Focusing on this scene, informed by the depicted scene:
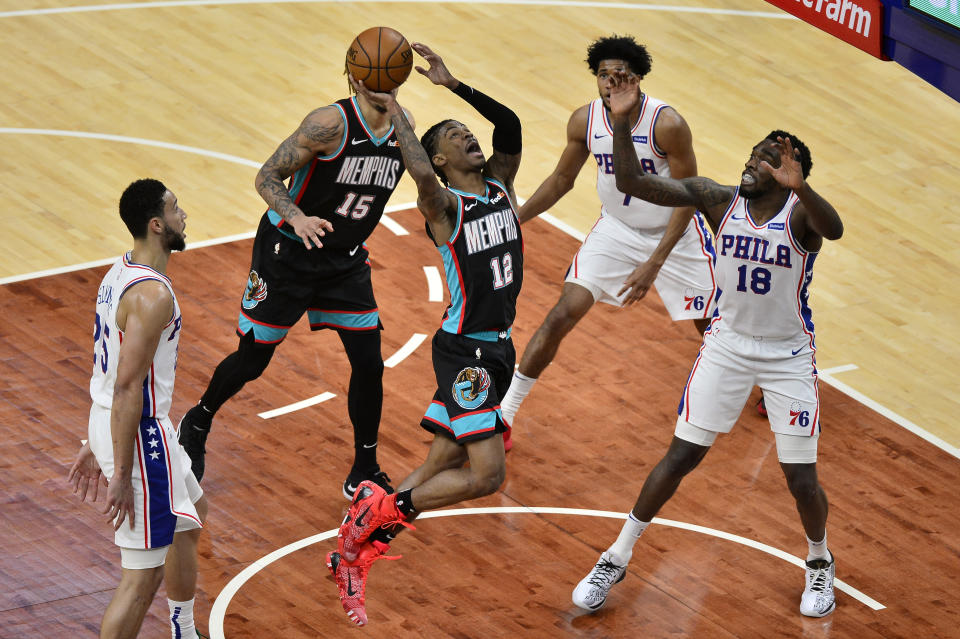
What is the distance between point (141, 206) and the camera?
23.2ft

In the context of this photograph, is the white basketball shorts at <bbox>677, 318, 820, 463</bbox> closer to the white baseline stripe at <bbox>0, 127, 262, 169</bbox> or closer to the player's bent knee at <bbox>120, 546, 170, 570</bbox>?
the player's bent knee at <bbox>120, 546, 170, 570</bbox>

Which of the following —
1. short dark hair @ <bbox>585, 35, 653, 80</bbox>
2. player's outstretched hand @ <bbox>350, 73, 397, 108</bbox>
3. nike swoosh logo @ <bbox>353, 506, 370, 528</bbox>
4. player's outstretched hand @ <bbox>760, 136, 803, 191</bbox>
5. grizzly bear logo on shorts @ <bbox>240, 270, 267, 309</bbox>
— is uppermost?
player's outstretched hand @ <bbox>760, 136, 803, 191</bbox>

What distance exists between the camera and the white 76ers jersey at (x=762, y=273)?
309 inches

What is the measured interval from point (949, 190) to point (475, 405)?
7.42 m

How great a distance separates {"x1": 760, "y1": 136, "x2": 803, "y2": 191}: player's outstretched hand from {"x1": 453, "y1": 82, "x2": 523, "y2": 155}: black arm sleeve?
4.93 feet

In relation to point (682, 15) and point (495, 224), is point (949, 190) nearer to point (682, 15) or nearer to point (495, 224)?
point (682, 15)

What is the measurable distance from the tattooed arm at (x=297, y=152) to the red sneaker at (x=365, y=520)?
136 cm

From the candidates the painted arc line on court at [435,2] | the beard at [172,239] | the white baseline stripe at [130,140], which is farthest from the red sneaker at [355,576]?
the painted arc line on court at [435,2]

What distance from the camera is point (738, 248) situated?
7910mm

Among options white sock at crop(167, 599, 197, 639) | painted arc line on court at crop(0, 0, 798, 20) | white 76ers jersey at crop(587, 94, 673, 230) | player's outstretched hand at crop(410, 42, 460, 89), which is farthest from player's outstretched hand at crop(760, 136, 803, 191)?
painted arc line on court at crop(0, 0, 798, 20)

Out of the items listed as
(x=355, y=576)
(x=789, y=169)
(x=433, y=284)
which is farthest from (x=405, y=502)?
(x=433, y=284)

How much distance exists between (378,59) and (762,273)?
2.23 metres

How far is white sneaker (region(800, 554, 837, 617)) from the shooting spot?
329 inches

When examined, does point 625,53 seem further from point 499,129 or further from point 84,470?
point 84,470
